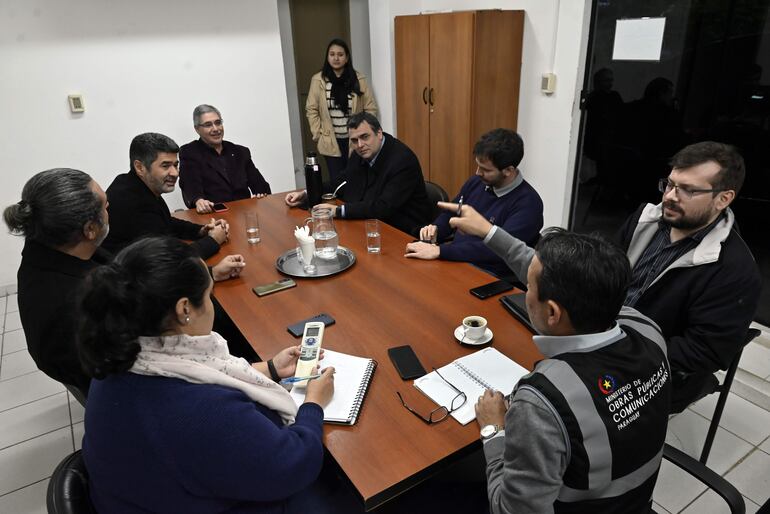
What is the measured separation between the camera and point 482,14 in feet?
11.7


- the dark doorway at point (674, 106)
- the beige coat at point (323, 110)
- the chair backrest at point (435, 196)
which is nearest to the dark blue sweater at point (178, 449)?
the chair backrest at point (435, 196)

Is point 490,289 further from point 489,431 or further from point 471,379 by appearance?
point 489,431

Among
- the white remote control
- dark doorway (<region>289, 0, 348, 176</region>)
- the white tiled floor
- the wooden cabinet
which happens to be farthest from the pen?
dark doorway (<region>289, 0, 348, 176</region>)

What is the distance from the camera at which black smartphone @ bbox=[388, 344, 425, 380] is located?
4.59 ft

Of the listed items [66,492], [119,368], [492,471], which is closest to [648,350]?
[492,471]

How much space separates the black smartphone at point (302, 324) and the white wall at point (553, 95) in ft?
8.62

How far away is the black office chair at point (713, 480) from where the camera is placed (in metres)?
1.12

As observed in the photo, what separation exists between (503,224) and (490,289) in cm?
57

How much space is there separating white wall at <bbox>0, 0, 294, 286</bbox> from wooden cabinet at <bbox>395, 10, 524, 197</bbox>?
3.97 ft

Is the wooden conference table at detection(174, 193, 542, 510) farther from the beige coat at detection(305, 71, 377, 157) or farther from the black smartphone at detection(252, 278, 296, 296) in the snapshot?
the beige coat at detection(305, 71, 377, 157)

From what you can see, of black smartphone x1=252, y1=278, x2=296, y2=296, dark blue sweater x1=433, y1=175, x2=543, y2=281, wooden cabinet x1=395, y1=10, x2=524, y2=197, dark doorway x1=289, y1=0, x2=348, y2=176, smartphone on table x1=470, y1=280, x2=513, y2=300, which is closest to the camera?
smartphone on table x1=470, y1=280, x2=513, y2=300

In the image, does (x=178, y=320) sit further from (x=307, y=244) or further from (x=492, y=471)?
(x=307, y=244)

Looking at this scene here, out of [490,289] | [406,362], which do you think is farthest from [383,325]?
[490,289]

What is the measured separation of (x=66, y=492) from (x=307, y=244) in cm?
125
